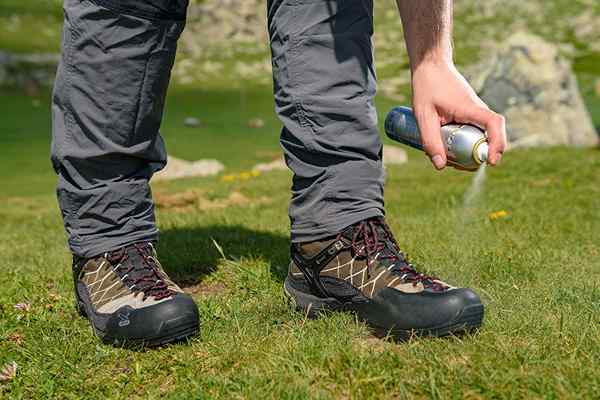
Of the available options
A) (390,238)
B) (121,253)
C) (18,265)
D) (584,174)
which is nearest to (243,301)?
(121,253)

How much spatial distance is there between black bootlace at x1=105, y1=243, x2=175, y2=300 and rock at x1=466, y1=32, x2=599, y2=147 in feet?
40.3

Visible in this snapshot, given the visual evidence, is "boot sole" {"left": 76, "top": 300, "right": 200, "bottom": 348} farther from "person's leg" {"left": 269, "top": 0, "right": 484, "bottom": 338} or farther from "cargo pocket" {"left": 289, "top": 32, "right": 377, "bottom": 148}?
"cargo pocket" {"left": 289, "top": 32, "right": 377, "bottom": 148}

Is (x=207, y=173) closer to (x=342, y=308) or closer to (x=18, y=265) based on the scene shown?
(x=18, y=265)

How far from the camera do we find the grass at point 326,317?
2.40 m

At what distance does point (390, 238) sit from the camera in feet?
9.90

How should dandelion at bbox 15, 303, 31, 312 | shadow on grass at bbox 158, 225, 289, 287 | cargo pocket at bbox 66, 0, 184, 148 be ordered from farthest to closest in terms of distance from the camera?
shadow on grass at bbox 158, 225, 289, 287 → dandelion at bbox 15, 303, 31, 312 → cargo pocket at bbox 66, 0, 184, 148

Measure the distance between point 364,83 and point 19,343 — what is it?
5.40 feet

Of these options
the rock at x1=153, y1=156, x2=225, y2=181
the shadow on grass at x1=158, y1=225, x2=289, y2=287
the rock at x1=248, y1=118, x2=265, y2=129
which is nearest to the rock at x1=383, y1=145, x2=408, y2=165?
the rock at x1=248, y1=118, x2=265, y2=129

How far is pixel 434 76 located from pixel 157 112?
3.93 feet

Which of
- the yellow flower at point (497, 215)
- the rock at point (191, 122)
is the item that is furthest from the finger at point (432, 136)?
the rock at point (191, 122)

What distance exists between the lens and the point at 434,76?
2662 mm

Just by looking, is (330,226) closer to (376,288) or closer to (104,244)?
(376,288)

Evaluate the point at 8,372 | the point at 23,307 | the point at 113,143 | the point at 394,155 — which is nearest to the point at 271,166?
the point at 394,155

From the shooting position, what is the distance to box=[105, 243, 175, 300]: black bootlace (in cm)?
305
